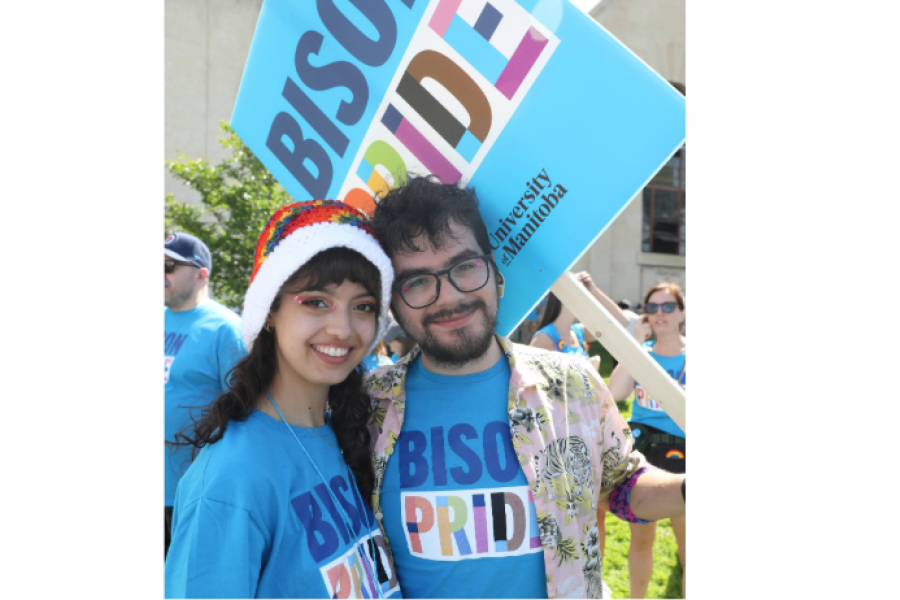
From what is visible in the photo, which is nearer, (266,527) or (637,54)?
(266,527)

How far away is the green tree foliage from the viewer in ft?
30.0

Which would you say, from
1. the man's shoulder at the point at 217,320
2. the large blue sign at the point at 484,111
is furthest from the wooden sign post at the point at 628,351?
the man's shoulder at the point at 217,320

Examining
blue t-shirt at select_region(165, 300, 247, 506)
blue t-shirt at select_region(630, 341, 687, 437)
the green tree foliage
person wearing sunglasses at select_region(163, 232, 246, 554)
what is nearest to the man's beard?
person wearing sunglasses at select_region(163, 232, 246, 554)

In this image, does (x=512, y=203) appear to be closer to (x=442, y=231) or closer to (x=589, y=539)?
(x=442, y=231)

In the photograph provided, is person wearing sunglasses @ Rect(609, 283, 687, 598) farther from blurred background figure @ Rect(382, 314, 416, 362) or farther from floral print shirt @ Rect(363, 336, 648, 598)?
blurred background figure @ Rect(382, 314, 416, 362)

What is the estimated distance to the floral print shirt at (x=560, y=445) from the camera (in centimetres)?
153

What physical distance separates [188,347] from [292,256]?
2.35 m

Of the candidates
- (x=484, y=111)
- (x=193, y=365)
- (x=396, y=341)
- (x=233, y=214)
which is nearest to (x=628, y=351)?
(x=484, y=111)

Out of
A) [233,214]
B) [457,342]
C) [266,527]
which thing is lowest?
[266,527]

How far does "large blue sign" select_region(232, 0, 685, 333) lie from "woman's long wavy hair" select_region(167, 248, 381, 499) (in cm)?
53

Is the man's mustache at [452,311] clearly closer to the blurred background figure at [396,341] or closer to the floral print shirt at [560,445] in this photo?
the floral print shirt at [560,445]

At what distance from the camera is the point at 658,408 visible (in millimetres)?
3646

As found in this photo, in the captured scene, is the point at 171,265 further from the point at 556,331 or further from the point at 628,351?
the point at 628,351

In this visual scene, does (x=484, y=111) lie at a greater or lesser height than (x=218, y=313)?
greater
